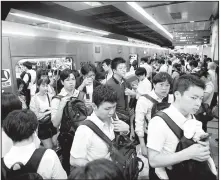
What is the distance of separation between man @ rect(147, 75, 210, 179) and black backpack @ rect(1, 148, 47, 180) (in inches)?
32.2

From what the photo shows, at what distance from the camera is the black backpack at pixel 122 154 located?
1.65 meters

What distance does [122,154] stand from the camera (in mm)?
1703

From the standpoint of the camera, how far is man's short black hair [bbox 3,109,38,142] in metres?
1.51

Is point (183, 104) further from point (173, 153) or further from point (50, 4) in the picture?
point (50, 4)

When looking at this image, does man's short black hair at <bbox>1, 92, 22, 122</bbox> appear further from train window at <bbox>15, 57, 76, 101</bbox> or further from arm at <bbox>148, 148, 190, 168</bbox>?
train window at <bbox>15, 57, 76, 101</bbox>

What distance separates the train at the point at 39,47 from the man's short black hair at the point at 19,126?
1.99 metres

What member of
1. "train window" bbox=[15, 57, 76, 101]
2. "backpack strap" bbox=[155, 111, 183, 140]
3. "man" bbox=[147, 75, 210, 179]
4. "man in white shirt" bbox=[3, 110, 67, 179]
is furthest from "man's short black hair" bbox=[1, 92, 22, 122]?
"train window" bbox=[15, 57, 76, 101]

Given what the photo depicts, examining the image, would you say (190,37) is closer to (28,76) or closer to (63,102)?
(28,76)

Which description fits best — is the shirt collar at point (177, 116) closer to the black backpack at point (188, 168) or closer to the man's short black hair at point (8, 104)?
the black backpack at point (188, 168)

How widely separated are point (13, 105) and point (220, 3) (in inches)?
83.3

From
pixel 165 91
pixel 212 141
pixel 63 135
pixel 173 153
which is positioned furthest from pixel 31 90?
pixel 212 141

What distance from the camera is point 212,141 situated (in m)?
4.54

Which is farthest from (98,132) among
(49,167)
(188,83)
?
(188,83)

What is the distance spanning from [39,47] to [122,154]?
3161mm
